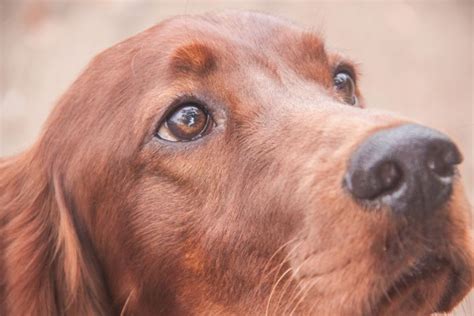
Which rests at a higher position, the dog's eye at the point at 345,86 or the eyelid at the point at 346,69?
the eyelid at the point at 346,69

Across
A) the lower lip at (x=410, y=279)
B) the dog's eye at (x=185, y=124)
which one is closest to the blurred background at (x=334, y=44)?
the dog's eye at (x=185, y=124)

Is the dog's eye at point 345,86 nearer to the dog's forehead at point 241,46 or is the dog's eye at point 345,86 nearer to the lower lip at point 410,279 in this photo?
the dog's forehead at point 241,46

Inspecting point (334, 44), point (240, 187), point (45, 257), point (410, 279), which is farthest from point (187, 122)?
point (334, 44)

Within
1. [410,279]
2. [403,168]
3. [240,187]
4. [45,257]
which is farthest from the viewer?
[45,257]

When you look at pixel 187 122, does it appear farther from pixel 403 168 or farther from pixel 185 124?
pixel 403 168

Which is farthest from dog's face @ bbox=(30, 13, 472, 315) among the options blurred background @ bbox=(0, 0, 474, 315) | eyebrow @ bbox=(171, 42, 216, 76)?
blurred background @ bbox=(0, 0, 474, 315)

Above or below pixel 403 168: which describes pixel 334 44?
above
